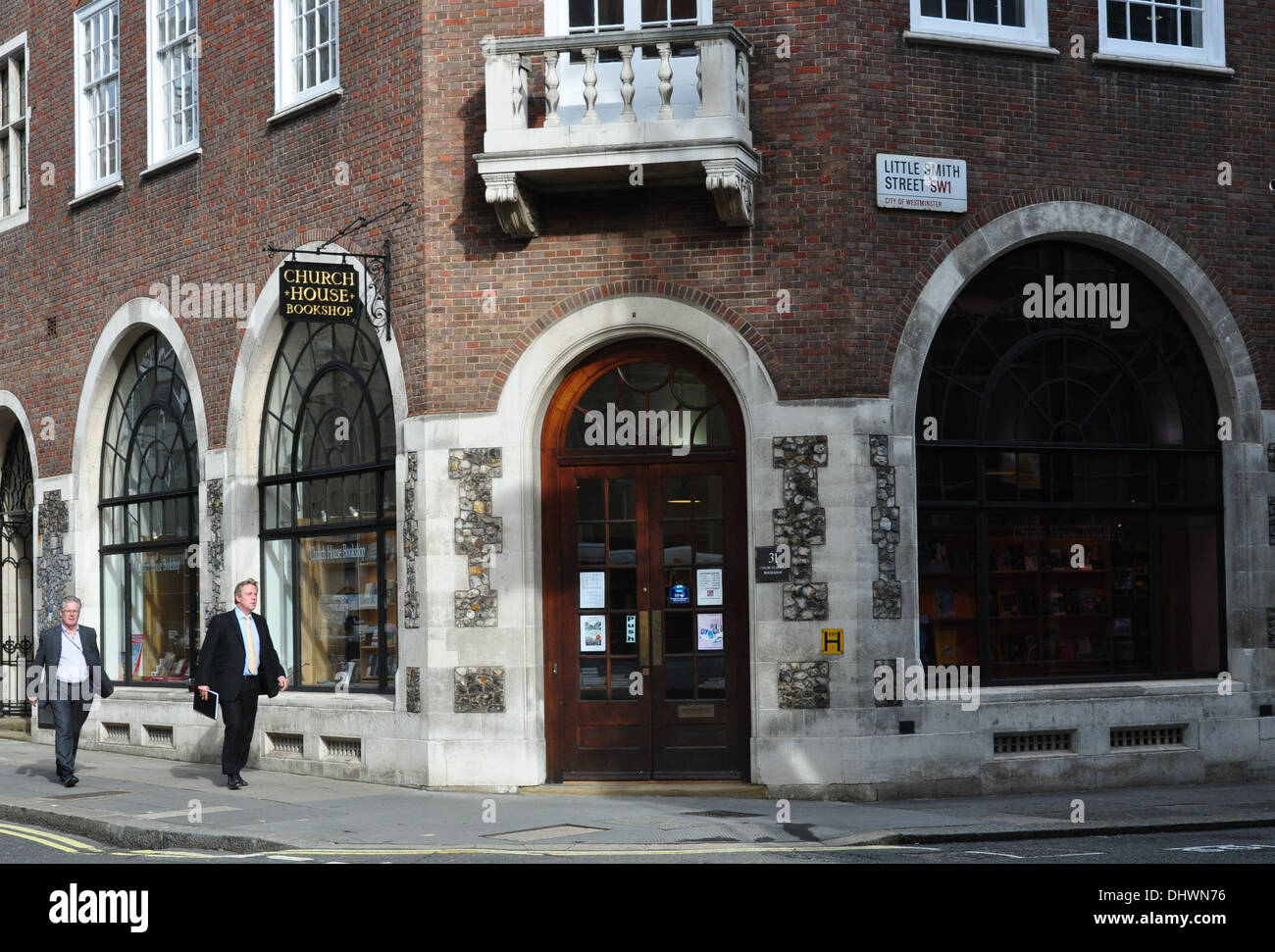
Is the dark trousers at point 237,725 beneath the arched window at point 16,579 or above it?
beneath

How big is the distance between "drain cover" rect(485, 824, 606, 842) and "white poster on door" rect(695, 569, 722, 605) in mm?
3026

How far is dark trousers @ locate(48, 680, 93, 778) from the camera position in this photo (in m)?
15.9

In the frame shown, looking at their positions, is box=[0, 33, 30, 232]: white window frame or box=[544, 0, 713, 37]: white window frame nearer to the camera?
box=[544, 0, 713, 37]: white window frame

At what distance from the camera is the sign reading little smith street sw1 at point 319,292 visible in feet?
50.8

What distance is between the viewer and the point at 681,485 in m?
15.0

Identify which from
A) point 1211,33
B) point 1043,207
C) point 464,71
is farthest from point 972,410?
point 464,71

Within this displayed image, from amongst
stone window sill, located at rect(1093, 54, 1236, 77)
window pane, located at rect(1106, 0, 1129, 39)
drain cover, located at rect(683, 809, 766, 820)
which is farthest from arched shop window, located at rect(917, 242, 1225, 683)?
drain cover, located at rect(683, 809, 766, 820)

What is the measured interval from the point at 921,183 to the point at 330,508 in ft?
23.0

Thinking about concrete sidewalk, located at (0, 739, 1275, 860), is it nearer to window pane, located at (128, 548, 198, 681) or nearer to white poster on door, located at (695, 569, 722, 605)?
white poster on door, located at (695, 569, 722, 605)

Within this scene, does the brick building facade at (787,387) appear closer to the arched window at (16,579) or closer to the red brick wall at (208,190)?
the red brick wall at (208,190)

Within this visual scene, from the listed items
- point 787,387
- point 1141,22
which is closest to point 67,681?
point 787,387

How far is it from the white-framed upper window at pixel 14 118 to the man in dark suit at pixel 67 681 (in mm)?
9021

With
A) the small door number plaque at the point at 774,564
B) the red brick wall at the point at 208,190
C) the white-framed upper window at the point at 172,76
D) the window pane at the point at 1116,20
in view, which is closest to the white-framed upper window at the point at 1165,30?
the window pane at the point at 1116,20

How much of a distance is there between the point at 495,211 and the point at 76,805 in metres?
6.49
